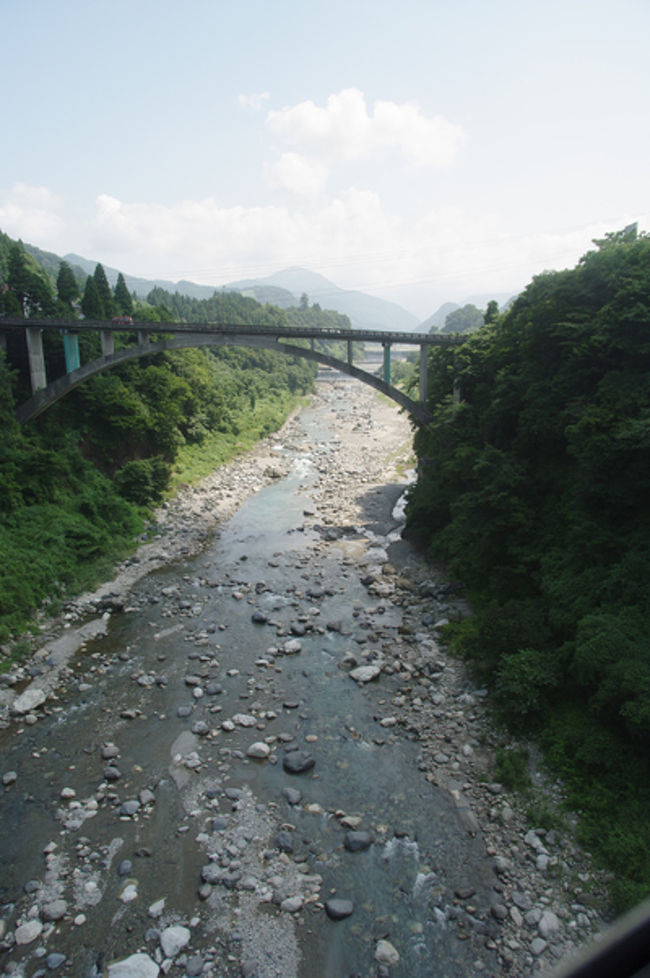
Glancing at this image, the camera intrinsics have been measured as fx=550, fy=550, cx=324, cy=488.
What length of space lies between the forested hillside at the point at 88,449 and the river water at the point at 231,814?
11.1 feet

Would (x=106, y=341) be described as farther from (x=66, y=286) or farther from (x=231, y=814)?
(x=231, y=814)

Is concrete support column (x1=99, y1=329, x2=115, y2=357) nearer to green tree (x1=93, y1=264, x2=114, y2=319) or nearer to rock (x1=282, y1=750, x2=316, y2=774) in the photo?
green tree (x1=93, y1=264, x2=114, y2=319)

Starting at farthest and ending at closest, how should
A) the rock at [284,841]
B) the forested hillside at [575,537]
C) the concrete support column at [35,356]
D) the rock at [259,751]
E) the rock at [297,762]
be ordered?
the concrete support column at [35,356]
the rock at [259,751]
the rock at [297,762]
the forested hillside at [575,537]
the rock at [284,841]

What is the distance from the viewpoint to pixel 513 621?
42.3 ft

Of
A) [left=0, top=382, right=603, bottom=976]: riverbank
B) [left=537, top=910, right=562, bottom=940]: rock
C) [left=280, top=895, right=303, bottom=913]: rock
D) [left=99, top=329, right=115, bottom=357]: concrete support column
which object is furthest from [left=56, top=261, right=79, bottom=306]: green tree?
[left=537, top=910, right=562, bottom=940]: rock

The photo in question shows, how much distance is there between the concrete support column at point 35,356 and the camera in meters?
24.3

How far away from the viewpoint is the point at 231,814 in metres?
9.84

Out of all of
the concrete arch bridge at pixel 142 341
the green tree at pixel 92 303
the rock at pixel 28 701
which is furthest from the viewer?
the green tree at pixel 92 303

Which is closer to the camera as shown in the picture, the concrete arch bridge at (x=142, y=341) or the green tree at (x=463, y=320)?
the concrete arch bridge at (x=142, y=341)

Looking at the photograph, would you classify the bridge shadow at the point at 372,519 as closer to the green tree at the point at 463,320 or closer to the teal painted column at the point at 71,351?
the teal painted column at the point at 71,351

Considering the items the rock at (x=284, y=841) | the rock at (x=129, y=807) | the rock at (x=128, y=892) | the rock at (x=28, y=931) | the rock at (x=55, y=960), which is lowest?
the rock at (x=55, y=960)

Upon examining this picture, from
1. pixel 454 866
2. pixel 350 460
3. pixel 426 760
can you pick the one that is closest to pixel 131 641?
pixel 426 760

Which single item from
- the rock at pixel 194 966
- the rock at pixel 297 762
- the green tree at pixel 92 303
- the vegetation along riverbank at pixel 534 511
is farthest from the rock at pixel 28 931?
the green tree at pixel 92 303

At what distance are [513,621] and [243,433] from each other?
3065cm
